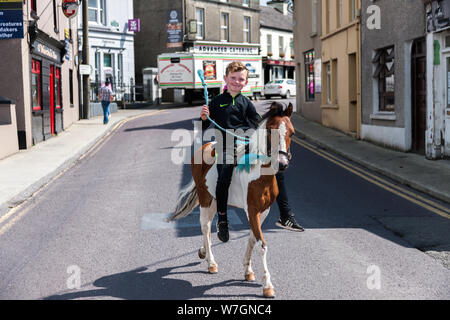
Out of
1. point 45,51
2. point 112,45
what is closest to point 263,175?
point 45,51

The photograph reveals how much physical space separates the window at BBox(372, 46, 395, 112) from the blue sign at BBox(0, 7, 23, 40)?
11.2m

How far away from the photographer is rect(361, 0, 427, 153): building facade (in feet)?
52.0

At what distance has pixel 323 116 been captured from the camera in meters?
25.2

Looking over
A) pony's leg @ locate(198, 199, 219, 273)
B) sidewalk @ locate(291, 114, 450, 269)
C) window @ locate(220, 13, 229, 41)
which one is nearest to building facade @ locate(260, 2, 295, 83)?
window @ locate(220, 13, 229, 41)

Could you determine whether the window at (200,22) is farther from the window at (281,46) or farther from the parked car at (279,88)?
the window at (281,46)

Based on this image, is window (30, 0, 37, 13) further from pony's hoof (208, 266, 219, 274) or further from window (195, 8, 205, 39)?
window (195, 8, 205, 39)

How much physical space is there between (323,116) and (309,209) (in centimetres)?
1633

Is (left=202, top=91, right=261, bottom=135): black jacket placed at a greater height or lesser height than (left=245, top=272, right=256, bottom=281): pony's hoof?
greater

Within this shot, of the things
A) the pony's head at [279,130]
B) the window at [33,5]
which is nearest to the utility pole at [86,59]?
the window at [33,5]

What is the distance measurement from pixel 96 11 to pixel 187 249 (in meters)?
35.7

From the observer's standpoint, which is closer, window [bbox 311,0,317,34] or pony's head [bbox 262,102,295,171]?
pony's head [bbox 262,102,295,171]

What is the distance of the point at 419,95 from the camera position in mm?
16016
